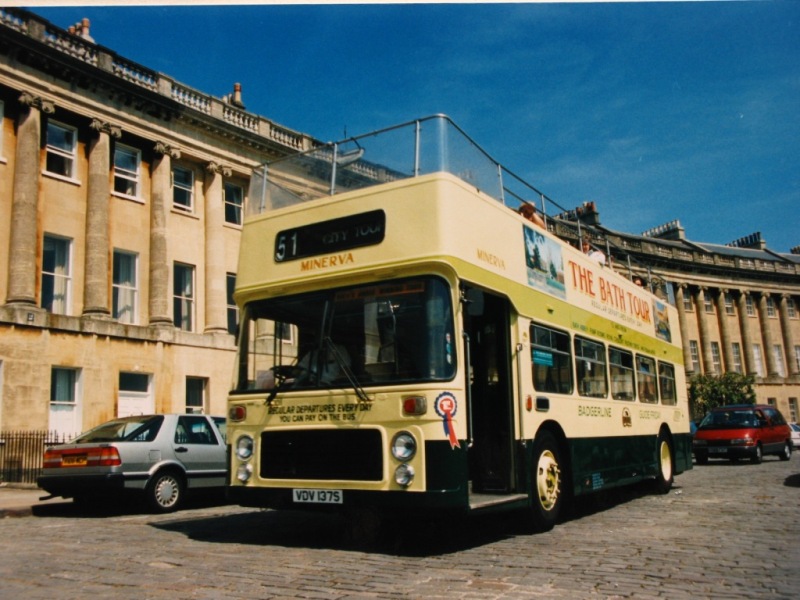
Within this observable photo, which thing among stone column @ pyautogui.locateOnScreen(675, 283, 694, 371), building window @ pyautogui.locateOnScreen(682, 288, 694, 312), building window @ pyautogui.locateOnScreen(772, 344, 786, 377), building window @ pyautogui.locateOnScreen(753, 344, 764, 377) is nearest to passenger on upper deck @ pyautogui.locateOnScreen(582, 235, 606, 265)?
stone column @ pyautogui.locateOnScreen(675, 283, 694, 371)

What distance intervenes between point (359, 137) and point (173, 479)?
7077 mm

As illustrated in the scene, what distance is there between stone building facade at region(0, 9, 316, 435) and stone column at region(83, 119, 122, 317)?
0.04m

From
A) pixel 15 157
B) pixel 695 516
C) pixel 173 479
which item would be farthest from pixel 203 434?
pixel 15 157

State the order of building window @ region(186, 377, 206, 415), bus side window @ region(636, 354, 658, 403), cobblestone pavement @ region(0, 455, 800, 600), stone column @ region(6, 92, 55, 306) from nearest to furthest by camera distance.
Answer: cobblestone pavement @ region(0, 455, 800, 600), bus side window @ region(636, 354, 658, 403), stone column @ region(6, 92, 55, 306), building window @ region(186, 377, 206, 415)

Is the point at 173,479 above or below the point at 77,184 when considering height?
below

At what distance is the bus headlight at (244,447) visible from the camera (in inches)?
325

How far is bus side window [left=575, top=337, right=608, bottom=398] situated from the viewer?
10.6 metres

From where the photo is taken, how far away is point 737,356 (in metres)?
61.8

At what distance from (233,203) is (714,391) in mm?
39000

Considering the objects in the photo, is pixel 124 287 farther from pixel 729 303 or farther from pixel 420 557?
pixel 729 303

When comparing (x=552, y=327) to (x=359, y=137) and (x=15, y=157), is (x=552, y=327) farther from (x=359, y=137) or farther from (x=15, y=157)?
(x=15, y=157)

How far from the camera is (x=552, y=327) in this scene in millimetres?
9828

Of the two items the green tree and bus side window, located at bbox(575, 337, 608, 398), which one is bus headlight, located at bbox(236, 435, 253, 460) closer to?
bus side window, located at bbox(575, 337, 608, 398)

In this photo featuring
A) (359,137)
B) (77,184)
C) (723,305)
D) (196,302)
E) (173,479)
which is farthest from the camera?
(723,305)
